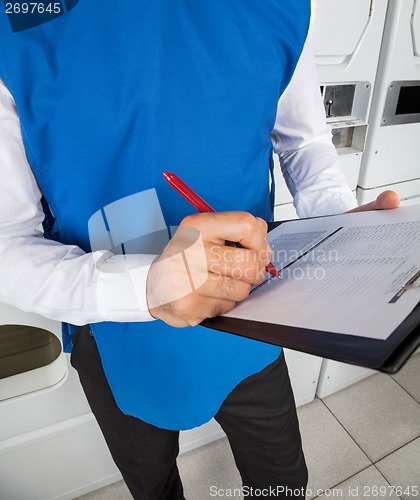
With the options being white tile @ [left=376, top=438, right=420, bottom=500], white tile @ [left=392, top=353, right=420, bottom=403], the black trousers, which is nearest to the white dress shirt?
the black trousers

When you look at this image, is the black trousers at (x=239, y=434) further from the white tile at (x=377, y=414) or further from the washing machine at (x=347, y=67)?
the white tile at (x=377, y=414)

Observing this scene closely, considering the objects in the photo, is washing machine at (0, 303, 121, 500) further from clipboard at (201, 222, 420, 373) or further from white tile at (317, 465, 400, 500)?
white tile at (317, 465, 400, 500)

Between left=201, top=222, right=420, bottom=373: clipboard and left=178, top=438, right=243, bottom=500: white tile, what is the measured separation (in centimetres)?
141

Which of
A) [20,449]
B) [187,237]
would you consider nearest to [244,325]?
[187,237]

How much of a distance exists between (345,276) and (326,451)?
4.84 feet

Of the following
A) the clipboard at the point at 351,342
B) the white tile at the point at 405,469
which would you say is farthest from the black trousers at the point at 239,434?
the white tile at the point at 405,469

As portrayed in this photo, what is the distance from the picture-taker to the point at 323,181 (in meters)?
0.89

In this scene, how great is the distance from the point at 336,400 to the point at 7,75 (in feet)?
6.38

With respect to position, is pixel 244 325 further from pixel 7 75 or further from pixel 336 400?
pixel 336 400

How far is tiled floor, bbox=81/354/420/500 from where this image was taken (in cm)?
151

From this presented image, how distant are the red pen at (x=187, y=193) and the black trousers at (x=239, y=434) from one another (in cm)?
48

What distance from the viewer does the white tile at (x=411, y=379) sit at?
1909mm

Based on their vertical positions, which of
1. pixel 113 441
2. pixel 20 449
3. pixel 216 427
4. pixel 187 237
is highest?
pixel 187 237

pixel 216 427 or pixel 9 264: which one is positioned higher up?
pixel 9 264
